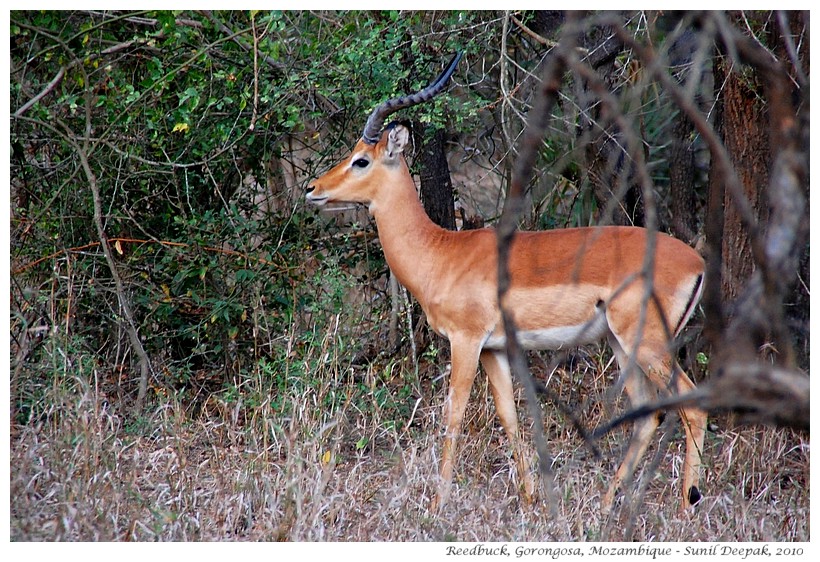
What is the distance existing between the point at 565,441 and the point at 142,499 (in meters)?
2.14

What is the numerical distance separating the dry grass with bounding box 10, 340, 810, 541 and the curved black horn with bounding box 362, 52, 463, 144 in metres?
1.30

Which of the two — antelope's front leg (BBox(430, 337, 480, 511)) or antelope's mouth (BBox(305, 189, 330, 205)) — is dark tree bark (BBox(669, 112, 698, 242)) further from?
antelope's mouth (BBox(305, 189, 330, 205))

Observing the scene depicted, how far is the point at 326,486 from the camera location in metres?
3.99

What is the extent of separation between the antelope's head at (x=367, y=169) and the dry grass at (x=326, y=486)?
3.18 feet

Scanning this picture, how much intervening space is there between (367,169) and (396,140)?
212 mm

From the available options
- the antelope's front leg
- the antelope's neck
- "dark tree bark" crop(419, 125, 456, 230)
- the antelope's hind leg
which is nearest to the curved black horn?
the antelope's neck

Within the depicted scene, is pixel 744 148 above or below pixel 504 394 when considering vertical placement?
above

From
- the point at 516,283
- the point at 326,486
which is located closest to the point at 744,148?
the point at 516,283

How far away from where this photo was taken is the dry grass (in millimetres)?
3551

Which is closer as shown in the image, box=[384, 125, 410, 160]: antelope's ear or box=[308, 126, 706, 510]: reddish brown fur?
box=[308, 126, 706, 510]: reddish brown fur

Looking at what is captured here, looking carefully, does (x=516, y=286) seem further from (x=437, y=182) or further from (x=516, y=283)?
(x=437, y=182)

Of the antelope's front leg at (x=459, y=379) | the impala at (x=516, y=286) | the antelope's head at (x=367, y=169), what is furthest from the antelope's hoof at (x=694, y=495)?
the antelope's head at (x=367, y=169)
